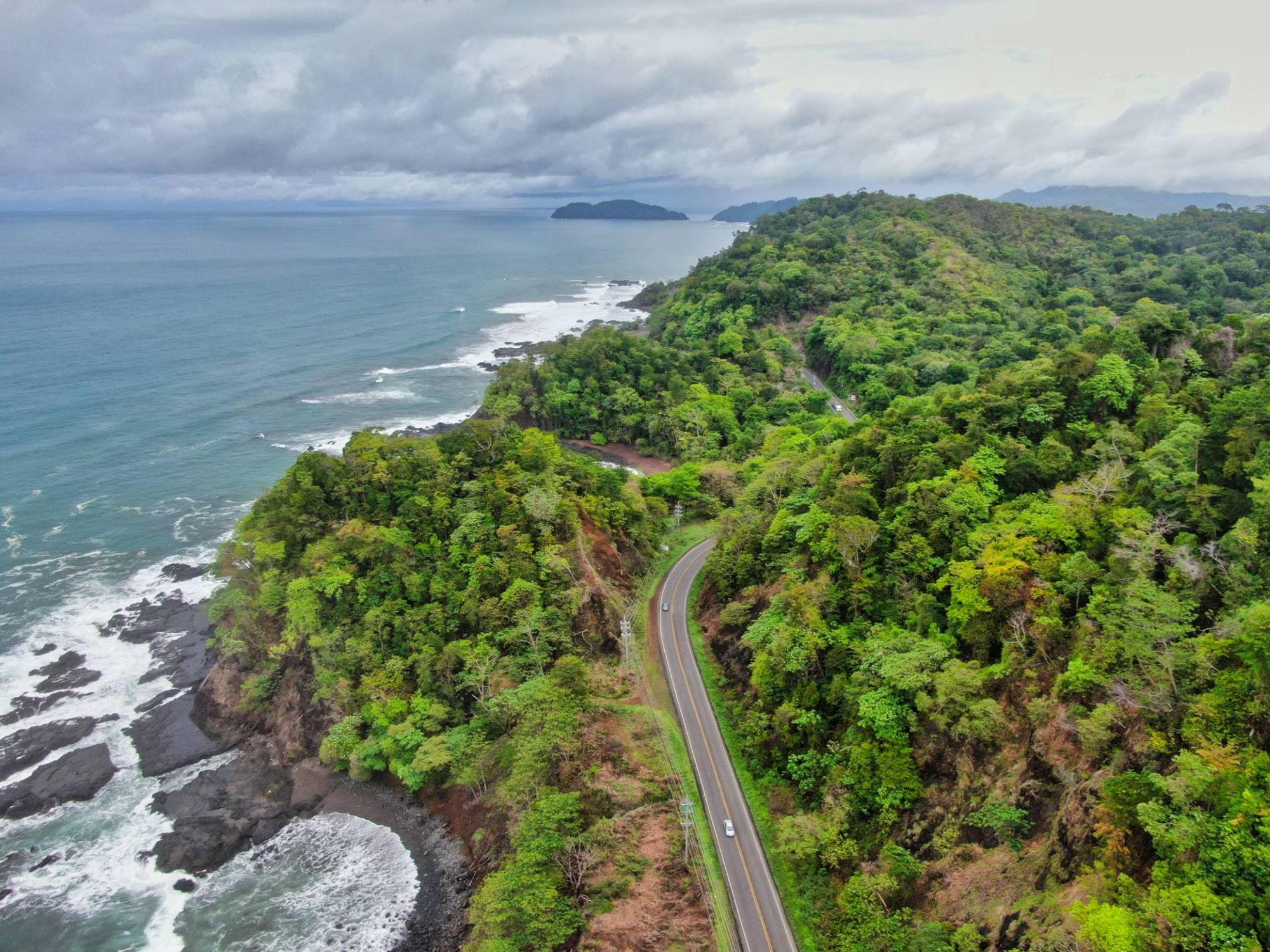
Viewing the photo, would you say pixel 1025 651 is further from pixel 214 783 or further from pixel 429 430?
pixel 429 430

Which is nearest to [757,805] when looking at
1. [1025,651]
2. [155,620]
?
[1025,651]

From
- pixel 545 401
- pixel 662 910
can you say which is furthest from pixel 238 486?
pixel 662 910

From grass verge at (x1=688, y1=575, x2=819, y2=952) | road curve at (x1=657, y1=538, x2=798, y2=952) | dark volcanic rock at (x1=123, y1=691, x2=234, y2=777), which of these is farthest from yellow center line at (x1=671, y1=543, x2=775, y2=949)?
dark volcanic rock at (x1=123, y1=691, x2=234, y2=777)

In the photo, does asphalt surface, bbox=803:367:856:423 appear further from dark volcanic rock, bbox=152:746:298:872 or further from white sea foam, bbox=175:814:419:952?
dark volcanic rock, bbox=152:746:298:872

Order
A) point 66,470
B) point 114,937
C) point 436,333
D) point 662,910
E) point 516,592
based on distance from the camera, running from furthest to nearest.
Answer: point 436,333 < point 66,470 < point 516,592 < point 114,937 < point 662,910

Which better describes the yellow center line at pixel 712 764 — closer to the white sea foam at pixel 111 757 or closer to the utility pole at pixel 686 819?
the utility pole at pixel 686 819

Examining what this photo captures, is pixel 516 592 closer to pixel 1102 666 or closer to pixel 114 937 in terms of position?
pixel 114 937

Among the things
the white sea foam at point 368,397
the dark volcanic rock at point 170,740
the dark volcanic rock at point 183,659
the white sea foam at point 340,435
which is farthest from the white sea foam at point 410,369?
the dark volcanic rock at point 170,740

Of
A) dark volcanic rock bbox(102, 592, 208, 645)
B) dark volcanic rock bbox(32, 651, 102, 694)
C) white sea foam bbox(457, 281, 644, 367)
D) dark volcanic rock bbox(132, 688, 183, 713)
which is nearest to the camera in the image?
dark volcanic rock bbox(132, 688, 183, 713)
